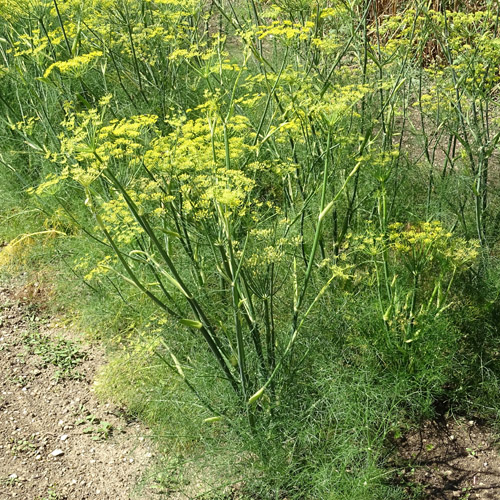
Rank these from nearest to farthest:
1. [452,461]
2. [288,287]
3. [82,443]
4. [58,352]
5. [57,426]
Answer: [452,461] → [82,443] → [57,426] → [288,287] → [58,352]

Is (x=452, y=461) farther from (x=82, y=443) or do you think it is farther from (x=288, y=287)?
(x=82, y=443)

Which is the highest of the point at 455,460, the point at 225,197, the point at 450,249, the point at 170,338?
the point at 225,197

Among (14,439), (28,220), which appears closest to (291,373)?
(14,439)

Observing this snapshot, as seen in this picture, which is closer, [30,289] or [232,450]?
[232,450]

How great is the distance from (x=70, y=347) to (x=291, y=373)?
1989mm

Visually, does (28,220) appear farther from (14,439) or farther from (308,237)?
(308,237)

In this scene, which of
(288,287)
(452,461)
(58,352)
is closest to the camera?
(452,461)

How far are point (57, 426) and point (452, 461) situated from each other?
2.44m

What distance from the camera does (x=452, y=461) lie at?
3619 mm

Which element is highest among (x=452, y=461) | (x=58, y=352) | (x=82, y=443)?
(x=58, y=352)

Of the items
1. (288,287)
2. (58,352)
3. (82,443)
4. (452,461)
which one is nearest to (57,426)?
(82,443)

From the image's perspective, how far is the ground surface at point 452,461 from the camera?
345 cm

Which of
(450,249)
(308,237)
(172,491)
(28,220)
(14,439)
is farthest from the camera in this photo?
(28,220)

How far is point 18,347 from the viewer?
4773mm
